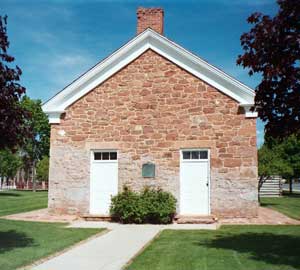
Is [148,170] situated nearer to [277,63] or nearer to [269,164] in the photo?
[277,63]

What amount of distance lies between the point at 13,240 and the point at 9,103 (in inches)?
130

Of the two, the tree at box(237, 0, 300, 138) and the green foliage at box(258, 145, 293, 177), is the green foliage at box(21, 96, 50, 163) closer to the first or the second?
the green foliage at box(258, 145, 293, 177)

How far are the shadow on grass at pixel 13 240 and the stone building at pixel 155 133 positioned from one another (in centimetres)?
488

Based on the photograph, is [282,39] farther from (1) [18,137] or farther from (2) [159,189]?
(2) [159,189]

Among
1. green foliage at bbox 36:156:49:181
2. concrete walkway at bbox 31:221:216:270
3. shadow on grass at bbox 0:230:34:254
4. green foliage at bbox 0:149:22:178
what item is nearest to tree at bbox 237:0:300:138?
concrete walkway at bbox 31:221:216:270

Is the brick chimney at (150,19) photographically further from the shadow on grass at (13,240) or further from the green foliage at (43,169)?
the green foliage at (43,169)

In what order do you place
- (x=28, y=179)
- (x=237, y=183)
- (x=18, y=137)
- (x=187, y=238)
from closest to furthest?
1. (x=18, y=137)
2. (x=187, y=238)
3. (x=237, y=183)
4. (x=28, y=179)

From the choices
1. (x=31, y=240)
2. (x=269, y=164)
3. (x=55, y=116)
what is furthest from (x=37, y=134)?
(x=31, y=240)

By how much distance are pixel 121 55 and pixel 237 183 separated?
5.98 metres

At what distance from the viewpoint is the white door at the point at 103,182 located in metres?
16.0

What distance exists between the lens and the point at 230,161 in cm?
1513

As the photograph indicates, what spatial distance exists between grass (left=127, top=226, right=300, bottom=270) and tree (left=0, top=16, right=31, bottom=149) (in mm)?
3350

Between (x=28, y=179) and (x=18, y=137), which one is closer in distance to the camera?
(x=18, y=137)

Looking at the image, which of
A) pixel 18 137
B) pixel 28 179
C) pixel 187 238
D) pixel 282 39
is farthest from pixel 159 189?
pixel 28 179
